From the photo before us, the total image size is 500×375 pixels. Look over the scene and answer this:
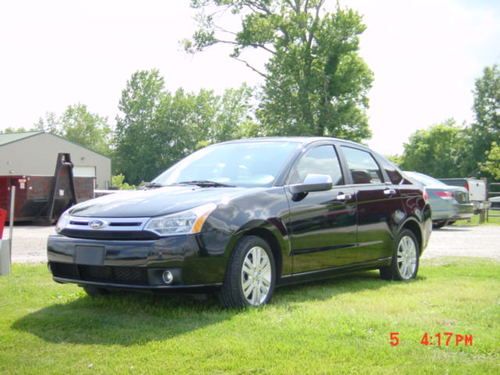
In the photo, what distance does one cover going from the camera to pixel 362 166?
7473mm

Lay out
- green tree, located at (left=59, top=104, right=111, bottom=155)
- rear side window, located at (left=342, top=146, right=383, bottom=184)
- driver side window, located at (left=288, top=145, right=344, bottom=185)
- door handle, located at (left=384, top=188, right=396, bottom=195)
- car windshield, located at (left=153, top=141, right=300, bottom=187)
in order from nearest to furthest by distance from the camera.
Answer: car windshield, located at (left=153, top=141, right=300, bottom=187) → driver side window, located at (left=288, top=145, right=344, bottom=185) → rear side window, located at (left=342, top=146, right=383, bottom=184) → door handle, located at (left=384, top=188, right=396, bottom=195) → green tree, located at (left=59, top=104, right=111, bottom=155)

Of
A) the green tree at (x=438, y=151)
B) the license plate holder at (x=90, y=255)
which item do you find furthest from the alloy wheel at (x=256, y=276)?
the green tree at (x=438, y=151)

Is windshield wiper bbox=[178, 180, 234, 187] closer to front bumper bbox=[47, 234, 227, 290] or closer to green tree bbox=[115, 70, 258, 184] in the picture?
front bumper bbox=[47, 234, 227, 290]

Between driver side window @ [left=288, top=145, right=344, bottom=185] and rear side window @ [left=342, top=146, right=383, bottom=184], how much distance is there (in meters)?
0.25

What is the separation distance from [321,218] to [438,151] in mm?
72064

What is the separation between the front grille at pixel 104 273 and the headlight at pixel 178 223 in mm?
340

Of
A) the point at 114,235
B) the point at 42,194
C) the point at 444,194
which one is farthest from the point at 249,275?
the point at 42,194

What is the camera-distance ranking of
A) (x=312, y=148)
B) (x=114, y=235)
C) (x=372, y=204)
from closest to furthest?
(x=114, y=235)
(x=312, y=148)
(x=372, y=204)

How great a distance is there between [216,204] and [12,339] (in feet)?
6.05

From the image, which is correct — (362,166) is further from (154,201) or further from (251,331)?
(251,331)

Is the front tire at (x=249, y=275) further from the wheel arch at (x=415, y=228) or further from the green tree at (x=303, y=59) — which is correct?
the green tree at (x=303, y=59)

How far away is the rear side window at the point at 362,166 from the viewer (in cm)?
725

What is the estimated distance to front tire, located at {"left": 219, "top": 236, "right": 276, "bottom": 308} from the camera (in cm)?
540

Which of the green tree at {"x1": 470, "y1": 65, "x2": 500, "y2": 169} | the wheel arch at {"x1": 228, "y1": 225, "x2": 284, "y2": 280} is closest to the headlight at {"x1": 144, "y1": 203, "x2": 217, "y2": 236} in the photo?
the wheel arch at {"x1": 228, "y1": 225, "x2": 284, "y2": 280}
